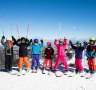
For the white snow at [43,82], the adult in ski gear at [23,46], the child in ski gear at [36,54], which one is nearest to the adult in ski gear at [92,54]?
the white snow at [43,82]

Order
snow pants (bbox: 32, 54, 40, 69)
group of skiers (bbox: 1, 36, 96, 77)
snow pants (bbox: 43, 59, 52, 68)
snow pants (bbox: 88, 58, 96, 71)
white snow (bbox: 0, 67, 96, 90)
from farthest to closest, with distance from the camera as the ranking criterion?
snow pants (bbox: 43, 59, 52, 68) → snow pants (bbox: 32, 54, 40, 69) → group of skiers (bbox: 1, 36, 96, 77) → snow pants (bbox: 88, 58, 96, 71) → white snow (bbox: 0, 67, 96, 90)

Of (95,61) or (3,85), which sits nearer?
(3,85)

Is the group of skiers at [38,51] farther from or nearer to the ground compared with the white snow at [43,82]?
farther from the ground

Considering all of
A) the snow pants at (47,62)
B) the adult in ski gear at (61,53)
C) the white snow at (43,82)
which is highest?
the adult in ski gear at (61,53)

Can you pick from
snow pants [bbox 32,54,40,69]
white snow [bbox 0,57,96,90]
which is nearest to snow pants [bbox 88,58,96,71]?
white snow [bbox 0,57,96,90]

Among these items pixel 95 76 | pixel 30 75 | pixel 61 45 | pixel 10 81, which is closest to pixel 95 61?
pixel 95 76

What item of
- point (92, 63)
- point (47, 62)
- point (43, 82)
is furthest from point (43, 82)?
point (92, 63)

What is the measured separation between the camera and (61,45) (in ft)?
49.9

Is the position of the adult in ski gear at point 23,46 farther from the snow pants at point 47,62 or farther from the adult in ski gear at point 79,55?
the adult in ski gear at point 79,55

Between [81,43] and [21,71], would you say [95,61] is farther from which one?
[21,71]

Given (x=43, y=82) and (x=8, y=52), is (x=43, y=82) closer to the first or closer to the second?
(x=43, y=82)

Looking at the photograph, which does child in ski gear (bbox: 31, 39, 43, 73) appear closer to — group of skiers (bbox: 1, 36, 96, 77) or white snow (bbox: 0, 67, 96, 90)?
group of skiers (bbox: 1, 36, 96, 77)

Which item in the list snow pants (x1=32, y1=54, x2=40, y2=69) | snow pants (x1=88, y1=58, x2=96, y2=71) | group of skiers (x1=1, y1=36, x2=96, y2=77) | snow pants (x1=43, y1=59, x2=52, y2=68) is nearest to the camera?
snow pants (x1=88, y1=58, x2=96, y2=71)

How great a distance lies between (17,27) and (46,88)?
227 inches
